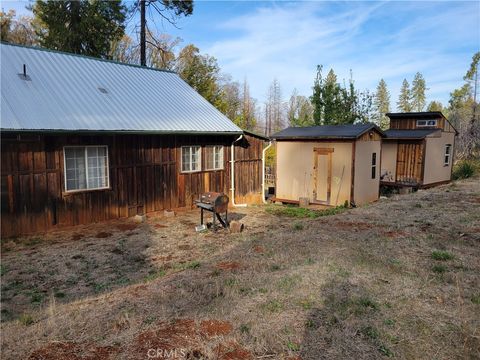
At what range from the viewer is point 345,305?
473 cm

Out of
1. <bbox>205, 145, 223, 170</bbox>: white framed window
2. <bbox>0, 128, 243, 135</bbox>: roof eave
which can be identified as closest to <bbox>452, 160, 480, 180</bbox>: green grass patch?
<bbox>0, 128, 243, 135</bbox>: roof eave

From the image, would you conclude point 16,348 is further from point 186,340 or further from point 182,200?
point 182,200

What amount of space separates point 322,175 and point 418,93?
61.1 metres

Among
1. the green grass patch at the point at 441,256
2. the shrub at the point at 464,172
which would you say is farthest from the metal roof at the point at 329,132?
the shrub at the point at 464,172

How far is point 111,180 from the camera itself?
36.7ft

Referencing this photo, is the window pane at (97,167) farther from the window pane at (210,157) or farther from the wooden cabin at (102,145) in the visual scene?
the window pane at (210,157)

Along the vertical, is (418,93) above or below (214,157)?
above

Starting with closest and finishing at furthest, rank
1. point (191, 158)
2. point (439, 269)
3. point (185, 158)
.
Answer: point (439, 269)
point (185, 158)
point (191, 158)

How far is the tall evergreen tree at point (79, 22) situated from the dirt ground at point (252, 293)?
607 inches

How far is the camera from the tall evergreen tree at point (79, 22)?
68.1ft

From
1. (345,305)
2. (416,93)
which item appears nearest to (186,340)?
(345,305)

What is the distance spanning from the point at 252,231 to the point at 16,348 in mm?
7283

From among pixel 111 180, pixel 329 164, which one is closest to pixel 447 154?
pixel 329 164

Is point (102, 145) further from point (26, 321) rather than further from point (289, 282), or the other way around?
point (289, 282)
